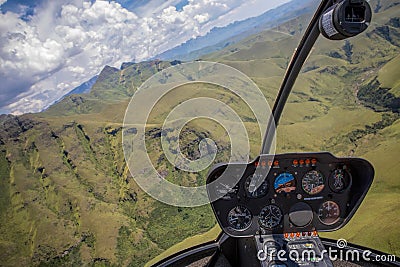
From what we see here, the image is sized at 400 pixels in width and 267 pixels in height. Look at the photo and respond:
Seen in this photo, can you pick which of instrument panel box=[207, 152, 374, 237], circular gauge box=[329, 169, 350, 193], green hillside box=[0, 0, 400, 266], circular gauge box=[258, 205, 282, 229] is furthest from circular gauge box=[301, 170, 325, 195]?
green hillside box=[0, 0, 400, 266]

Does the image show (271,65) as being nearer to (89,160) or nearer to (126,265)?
(89,160)

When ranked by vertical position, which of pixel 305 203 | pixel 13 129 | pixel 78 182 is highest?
pixel 13 129

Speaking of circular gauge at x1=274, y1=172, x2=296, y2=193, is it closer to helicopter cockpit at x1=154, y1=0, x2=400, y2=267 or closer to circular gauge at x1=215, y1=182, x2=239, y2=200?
helicopter cockpit at x1=154, y1=0, x2=400, y2=267

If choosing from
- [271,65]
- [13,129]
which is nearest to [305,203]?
[13,129]

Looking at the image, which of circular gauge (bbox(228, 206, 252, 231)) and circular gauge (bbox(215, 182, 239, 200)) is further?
circular gauge (bbox(228, 206, 252, 231))

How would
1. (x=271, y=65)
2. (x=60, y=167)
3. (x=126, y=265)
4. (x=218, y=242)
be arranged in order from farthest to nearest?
(x=271, y=65) → (x=60, y=167) → (x=126, y=265) → (x=218, y=242)

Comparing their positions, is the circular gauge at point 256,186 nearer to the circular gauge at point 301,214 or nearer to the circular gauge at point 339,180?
the circular gauge at point 301,214

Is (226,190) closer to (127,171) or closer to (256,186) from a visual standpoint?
(256,186)
